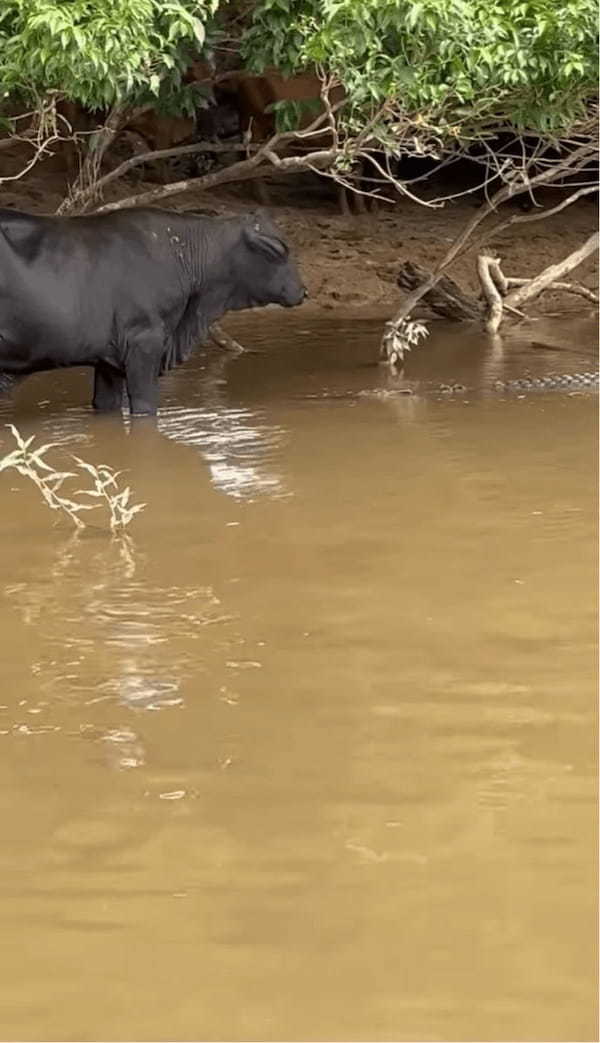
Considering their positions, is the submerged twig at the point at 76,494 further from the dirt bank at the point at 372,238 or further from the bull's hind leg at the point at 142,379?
the dirt bank at the point at 372,238

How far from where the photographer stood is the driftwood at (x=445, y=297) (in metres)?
12.3

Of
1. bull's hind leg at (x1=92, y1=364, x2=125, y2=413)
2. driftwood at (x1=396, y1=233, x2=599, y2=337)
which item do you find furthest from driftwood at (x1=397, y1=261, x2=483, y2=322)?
bull's hind leg at (x1=92, y1=364, x2=125, y2=413)

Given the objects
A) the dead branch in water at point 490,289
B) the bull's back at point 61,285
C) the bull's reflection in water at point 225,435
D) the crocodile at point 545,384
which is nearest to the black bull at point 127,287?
the bull's back at point 61,285

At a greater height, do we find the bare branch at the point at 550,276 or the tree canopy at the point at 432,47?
the tree canopy at the point at 432,47

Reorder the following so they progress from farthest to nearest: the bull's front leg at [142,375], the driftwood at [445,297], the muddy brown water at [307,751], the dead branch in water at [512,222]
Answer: the driftwood at [445,297], the dead branch in water at [512,222], the bull's front leg at [142,375], the muddy brown water at [307,751]

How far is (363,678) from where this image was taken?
5.30 m

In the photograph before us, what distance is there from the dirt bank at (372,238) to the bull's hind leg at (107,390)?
12.5ft

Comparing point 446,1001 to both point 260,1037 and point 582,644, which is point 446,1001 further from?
point 582,644

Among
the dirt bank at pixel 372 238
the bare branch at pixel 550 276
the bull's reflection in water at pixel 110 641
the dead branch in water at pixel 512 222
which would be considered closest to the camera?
the bull's reflection in water at pixel 110 641

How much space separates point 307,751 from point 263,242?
5.93 metres

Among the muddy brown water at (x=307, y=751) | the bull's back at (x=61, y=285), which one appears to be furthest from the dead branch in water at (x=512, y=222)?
the muddy brown water at (x=307, y=751)

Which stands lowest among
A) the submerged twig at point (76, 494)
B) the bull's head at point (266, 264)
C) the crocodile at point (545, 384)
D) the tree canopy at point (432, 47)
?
the crocodile at point (545, 384)

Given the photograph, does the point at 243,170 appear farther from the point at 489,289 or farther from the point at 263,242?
the point at 489,289

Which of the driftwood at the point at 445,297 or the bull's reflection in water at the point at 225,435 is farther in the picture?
the driftwood at the point at 445,297
